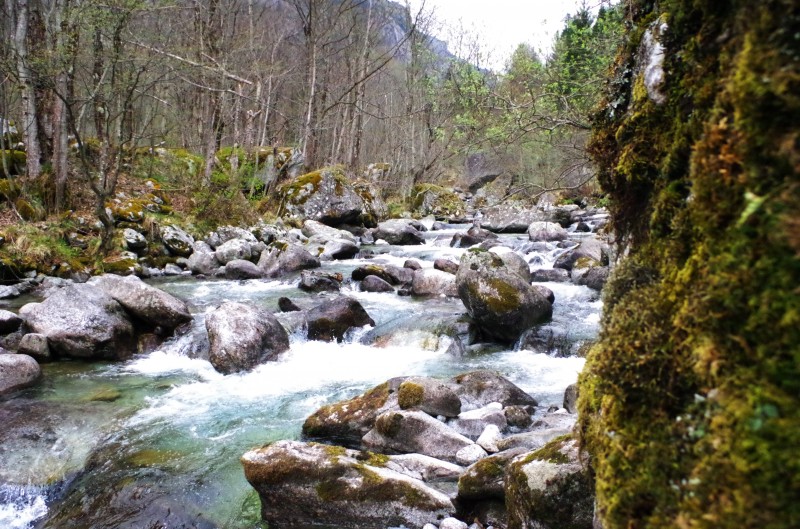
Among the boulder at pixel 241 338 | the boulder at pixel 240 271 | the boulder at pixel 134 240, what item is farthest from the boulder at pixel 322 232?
the boulder at pixel 241 338

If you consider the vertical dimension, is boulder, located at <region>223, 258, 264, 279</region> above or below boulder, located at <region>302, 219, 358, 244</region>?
below

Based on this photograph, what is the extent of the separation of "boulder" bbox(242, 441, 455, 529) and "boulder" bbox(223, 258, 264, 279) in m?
10.1

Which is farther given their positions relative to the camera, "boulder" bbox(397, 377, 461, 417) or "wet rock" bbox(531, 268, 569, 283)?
"wet rock" bbox(531, 268, 569, 283)

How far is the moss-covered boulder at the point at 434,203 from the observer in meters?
29.6

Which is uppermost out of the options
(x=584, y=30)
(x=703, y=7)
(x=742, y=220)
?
(x=584, y=30)

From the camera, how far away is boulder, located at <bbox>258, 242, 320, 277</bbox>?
14367 millimetres

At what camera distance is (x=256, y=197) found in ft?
71.2

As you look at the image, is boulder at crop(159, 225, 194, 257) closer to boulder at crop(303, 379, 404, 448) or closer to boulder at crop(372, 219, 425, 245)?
boulder at crop(372, 219, 425, 245)

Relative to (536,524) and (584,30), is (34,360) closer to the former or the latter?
(536,524)

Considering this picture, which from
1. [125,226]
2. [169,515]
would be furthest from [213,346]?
[125,226]

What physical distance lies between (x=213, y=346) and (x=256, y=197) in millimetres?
14958

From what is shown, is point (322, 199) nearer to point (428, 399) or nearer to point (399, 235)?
point (399, 235)

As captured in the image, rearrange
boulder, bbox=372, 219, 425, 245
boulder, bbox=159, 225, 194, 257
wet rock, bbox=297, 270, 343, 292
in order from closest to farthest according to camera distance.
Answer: wet rock, bbox=297, 270, 343, 292, boulder, bbox=159, 225, 194, 257, boulder, bbox=372, 219, 425, 245

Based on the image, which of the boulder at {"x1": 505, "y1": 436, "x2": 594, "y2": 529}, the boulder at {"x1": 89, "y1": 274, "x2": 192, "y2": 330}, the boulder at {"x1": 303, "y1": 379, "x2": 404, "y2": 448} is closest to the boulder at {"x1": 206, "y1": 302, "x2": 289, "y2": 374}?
the boulder at {"x1": 89, "y1": 274, "x2": 192, "y2": 330}
